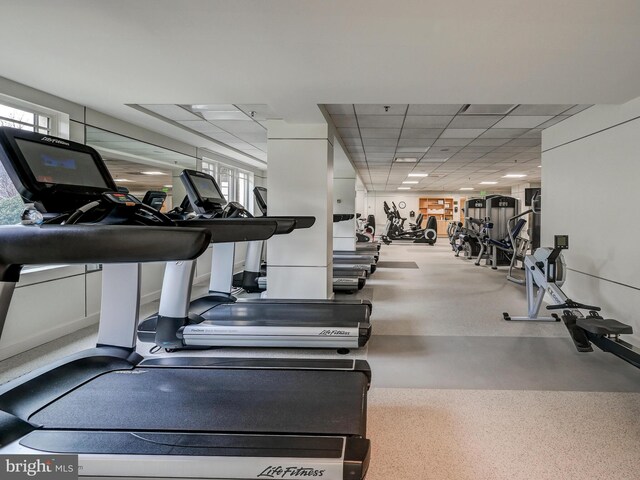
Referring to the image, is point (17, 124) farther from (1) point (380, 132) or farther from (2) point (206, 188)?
(1) point (380, 132)

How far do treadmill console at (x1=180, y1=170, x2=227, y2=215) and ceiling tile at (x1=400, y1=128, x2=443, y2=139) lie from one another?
11.3 ft

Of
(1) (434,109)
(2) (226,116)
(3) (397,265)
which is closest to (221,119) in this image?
(2) (226,116)

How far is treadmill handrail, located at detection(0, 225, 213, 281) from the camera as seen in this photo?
3.42 feet

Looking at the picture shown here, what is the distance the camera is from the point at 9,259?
1105mm

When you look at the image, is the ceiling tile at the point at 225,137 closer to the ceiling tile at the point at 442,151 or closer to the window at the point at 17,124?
the window at the point at 17,124

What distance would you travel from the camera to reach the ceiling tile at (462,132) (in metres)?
5.52

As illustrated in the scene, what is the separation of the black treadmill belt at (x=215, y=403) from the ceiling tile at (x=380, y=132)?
4.39m

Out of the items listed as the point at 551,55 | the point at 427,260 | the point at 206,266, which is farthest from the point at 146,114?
the point at 427,260

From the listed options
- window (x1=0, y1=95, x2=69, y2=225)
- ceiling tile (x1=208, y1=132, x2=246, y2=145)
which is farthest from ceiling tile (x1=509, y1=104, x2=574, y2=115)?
window (x1=0, y1=95, x2=69, y2=225)

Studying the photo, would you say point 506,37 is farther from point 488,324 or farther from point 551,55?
point 488,324

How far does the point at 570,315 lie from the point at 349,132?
4.04 meters

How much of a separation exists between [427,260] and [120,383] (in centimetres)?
→ 894

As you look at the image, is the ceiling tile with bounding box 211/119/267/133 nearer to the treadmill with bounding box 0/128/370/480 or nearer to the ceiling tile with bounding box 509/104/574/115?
the treadmill with bounding box 0/128/370/480

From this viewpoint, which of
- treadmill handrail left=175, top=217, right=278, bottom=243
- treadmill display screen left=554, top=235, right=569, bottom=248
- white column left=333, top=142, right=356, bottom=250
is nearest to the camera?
treadmill handrail left=175, top=217, right=278, bottom=243
